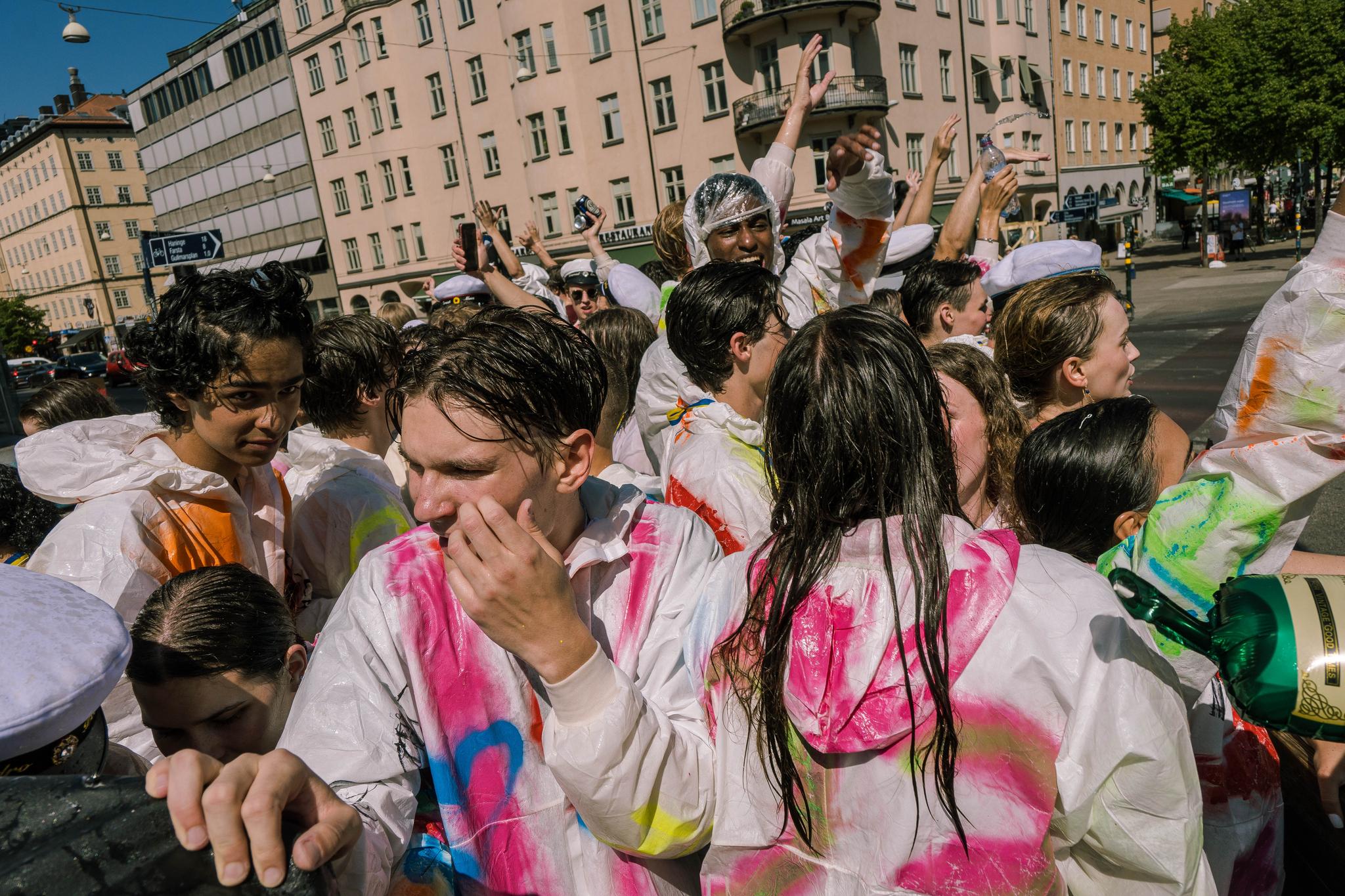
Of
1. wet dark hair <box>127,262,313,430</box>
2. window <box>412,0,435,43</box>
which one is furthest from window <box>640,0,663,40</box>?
wet dark hair <box>127,262,313,430</box>

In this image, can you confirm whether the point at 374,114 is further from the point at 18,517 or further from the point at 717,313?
the point at 717,313

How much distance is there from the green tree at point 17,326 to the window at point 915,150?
54.5 metres

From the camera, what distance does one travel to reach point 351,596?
4.82 feet

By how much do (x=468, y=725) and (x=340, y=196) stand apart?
4296 cm

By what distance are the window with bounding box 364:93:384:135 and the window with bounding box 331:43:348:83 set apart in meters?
1.86

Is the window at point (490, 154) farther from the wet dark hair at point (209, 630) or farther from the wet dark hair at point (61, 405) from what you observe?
the wet dark hair at point (209, 630)

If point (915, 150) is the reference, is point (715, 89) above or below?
above

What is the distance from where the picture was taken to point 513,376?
146 centimetres

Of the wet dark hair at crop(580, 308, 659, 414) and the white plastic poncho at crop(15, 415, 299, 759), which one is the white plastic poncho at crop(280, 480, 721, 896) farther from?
the wet dark hair at crop(580, 308, 659, 414)

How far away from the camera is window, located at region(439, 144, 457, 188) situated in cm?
3550

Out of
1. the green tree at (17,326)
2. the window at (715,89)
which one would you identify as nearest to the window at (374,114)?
the window at (715,89)

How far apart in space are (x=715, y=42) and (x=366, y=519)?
29.8 m

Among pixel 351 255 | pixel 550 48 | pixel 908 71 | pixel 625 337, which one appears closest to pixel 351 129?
pixel 351 255

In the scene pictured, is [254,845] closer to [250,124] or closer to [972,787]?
[972,787]
